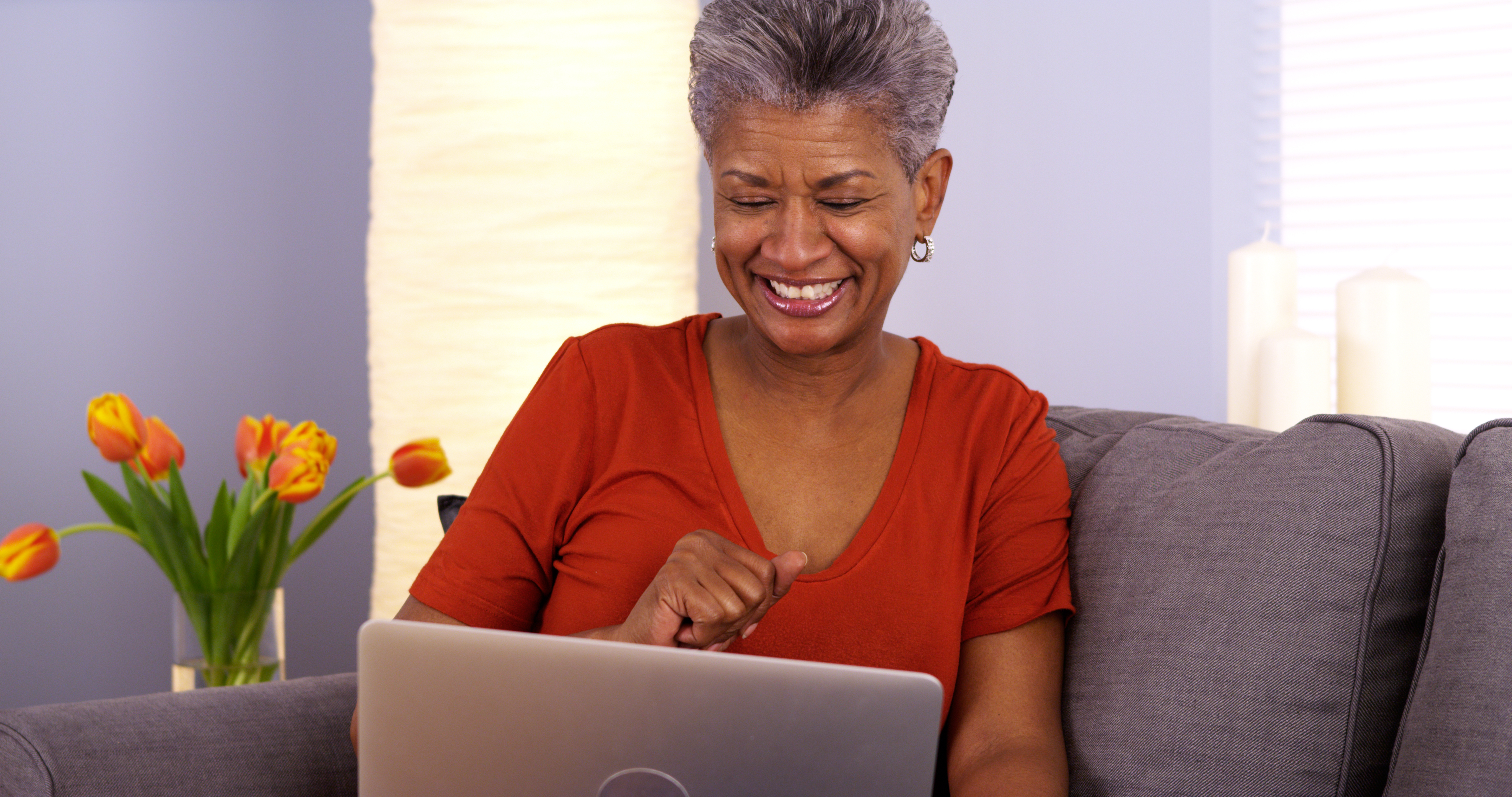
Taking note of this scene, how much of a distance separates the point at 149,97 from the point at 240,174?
0.76ft

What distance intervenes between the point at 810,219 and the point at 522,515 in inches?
16.9

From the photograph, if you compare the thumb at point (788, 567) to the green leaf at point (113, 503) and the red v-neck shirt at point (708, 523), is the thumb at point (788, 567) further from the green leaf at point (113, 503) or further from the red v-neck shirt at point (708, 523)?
the green leaf at point (113, 503)

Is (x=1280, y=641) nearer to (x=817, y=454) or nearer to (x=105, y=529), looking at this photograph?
(x=817, y=454)

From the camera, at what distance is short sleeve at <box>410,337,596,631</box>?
1.24 m

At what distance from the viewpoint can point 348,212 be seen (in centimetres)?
282

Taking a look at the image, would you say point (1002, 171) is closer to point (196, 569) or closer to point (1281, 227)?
point (1281, 227)

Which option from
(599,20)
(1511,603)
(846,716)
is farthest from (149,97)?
(1511,603)

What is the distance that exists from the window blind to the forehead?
1.05 metres

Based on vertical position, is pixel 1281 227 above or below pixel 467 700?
above

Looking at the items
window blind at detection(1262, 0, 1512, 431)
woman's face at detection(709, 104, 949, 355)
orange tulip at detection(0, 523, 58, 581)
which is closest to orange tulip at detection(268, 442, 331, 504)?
orange tulip at detection(0, 523, 58, 581)

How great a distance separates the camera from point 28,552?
1555 millimetres

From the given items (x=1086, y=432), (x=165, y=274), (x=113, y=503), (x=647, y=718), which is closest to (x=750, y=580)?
(x=647, y=718)

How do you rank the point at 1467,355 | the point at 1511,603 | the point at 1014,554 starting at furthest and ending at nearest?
the point at 1467,355 < the point at 1014,554 < the point at 1511,603

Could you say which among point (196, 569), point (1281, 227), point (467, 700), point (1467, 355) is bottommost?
point (196, 569)
